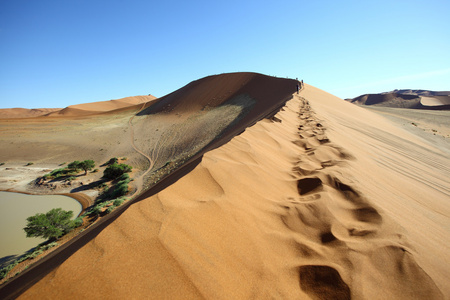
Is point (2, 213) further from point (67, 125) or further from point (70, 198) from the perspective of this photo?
point (67, 125)

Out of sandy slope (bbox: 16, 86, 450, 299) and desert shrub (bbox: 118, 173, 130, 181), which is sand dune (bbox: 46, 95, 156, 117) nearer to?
desert shrub (bbox: 118, 173, 130, 181)

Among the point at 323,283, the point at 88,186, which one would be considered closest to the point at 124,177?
the point at 88,186

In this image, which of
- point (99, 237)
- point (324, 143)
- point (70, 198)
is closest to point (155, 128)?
point (70, 198)

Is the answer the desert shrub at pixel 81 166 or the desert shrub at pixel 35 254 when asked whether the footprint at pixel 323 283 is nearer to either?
the desert shrub at pixel 35 254

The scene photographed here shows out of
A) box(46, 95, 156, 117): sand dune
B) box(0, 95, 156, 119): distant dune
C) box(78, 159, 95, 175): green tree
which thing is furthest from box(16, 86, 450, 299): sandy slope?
box(46, 95, 156, 117): sand dune

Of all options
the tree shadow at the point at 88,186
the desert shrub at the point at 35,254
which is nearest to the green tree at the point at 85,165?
the tree shadow at the point at 88,186

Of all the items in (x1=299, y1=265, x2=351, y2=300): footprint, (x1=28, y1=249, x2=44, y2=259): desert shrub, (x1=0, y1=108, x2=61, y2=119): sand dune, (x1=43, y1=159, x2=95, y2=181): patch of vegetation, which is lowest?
(x1=28, y1=249, x2=44, y2=259): desert shrub
